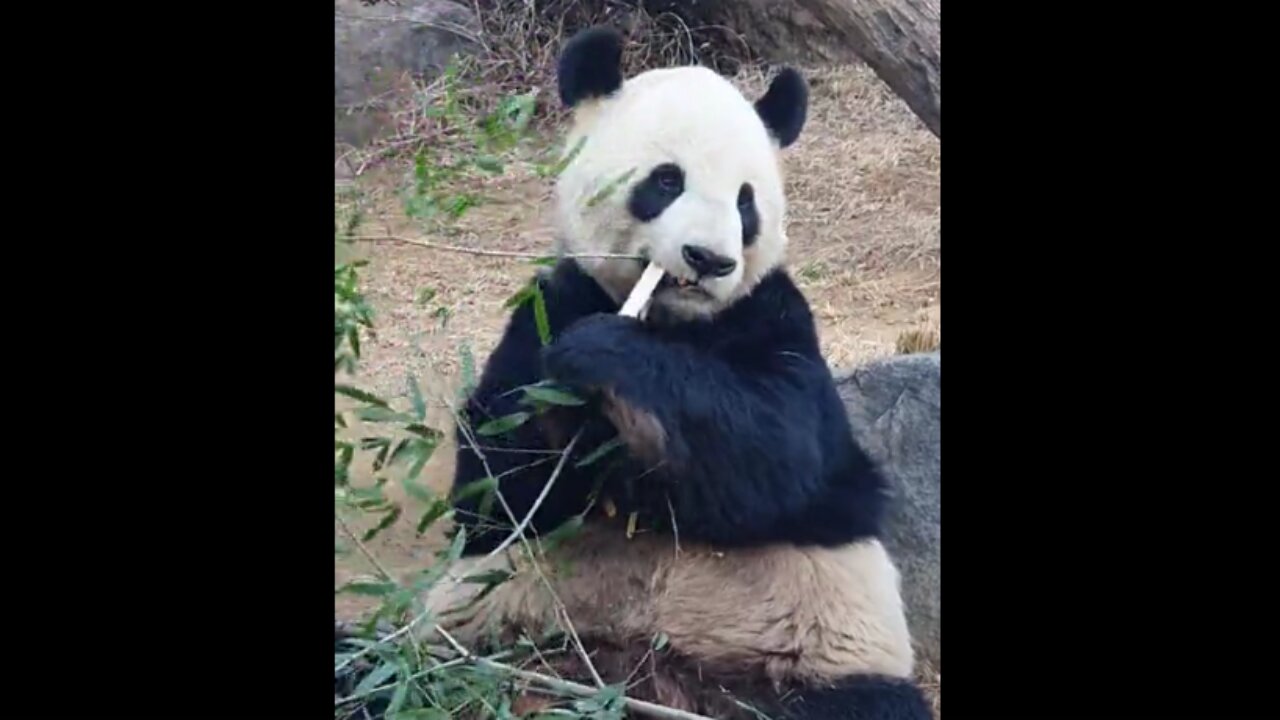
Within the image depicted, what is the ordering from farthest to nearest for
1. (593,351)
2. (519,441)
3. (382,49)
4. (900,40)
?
(900,40) → (382,49) → (519,441) → (593,351)

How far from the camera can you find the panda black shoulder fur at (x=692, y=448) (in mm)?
2656

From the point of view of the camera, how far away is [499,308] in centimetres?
280

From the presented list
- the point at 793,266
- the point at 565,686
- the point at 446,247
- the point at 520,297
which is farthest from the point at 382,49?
the point at 565,686

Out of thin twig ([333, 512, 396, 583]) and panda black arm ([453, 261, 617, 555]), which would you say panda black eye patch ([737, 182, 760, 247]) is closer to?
panda black arm ([453, 261, 617, 555])

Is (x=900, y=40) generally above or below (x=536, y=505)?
above

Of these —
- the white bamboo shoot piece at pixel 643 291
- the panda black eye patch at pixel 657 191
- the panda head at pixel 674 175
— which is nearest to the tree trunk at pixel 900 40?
the panda head at pixel 674 175

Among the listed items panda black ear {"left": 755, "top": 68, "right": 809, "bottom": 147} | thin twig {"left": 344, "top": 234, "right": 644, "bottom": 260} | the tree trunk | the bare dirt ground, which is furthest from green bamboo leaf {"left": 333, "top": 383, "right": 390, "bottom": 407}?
the tree trunk

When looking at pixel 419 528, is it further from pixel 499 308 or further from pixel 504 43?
pixel 504 43

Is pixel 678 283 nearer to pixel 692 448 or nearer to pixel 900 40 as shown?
pixel 692 448

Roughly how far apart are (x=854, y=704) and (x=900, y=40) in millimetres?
1295

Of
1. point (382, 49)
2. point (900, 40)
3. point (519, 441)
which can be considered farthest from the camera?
point (900, 40)

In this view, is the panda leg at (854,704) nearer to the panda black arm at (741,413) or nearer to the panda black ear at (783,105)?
the panda black arm at (741,413)

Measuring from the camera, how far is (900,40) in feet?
9.90
